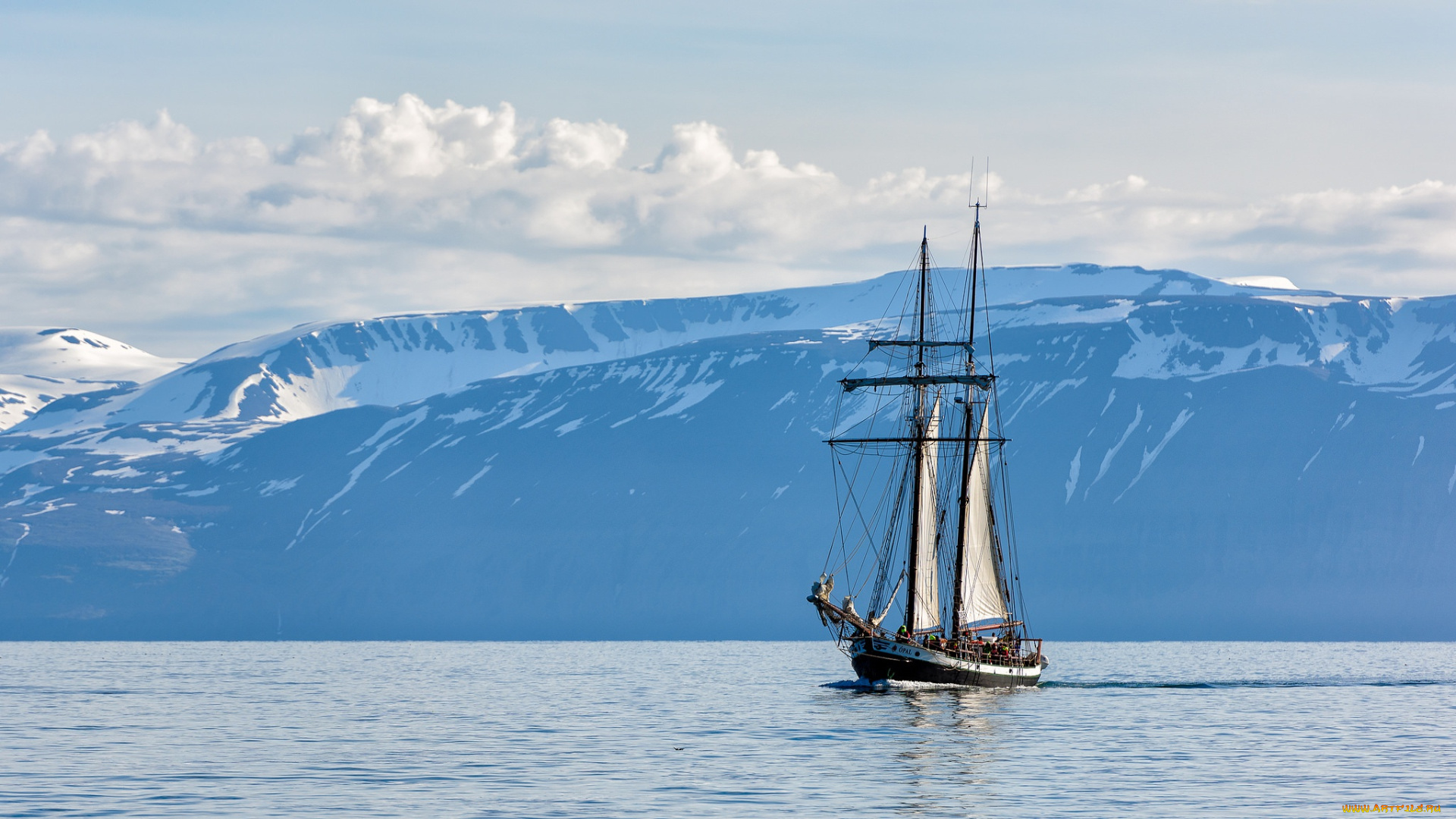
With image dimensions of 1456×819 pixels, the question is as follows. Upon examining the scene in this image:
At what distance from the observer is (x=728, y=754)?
96.0 metres

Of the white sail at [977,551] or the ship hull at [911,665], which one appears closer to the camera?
the ship hull at [911,665]

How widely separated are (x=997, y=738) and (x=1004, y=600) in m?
50.9

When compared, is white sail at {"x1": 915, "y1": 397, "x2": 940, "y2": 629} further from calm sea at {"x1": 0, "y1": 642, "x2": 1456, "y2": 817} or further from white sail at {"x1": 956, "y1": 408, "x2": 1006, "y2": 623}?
calm sea at {"x1": 0, "y1": 642, "x2": 1456, "y2": 817}

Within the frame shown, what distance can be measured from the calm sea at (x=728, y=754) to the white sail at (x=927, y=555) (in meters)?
6.17

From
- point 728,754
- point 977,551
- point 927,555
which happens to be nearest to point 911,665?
point 927,555

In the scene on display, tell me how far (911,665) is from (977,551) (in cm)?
1173

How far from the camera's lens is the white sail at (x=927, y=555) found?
148 m

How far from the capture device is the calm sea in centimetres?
7556

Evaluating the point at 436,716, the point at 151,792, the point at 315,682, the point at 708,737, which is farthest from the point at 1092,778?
the point at 315,682

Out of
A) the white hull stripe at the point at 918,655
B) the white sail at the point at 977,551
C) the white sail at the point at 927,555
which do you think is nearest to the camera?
the white hull stripe at the point at 918,655

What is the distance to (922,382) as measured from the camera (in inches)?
6206

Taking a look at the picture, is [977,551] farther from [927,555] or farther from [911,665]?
[911,665]

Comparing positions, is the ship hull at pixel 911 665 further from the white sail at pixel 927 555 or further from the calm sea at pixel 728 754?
the white sail at pixel 927 555

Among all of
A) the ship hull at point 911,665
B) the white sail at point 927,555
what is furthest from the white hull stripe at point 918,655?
the white sail at point 927,555
